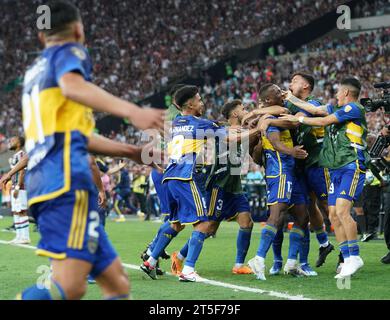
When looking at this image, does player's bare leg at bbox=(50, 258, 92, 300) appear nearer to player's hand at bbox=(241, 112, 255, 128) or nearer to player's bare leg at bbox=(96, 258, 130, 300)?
player's bare leg at bbox=(96, 258, 130, 300)

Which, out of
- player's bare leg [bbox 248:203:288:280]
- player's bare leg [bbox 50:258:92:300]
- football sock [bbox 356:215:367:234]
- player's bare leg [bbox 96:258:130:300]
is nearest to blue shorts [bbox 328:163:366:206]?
player's bare leg [bbox 248:203:288:280]

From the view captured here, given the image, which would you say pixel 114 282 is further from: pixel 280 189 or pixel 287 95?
pixel 287 95

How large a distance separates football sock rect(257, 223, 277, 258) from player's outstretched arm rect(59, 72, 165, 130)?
546 centimetres

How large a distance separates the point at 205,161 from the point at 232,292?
3034mm

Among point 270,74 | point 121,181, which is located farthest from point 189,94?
point 270,74

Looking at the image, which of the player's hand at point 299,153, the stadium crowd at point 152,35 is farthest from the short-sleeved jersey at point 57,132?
the stadium crowd at point 152,35

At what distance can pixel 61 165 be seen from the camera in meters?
4.54

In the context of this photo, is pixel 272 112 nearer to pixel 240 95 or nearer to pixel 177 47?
pixel 240 95

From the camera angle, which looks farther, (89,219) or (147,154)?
(147,154)

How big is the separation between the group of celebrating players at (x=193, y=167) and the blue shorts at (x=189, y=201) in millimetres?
14

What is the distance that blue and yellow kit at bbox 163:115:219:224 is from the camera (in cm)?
969

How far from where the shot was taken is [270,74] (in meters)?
35.3

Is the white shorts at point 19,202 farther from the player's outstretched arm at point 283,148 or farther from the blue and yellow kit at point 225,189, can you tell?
the player's outstretched arm at point 283,148
